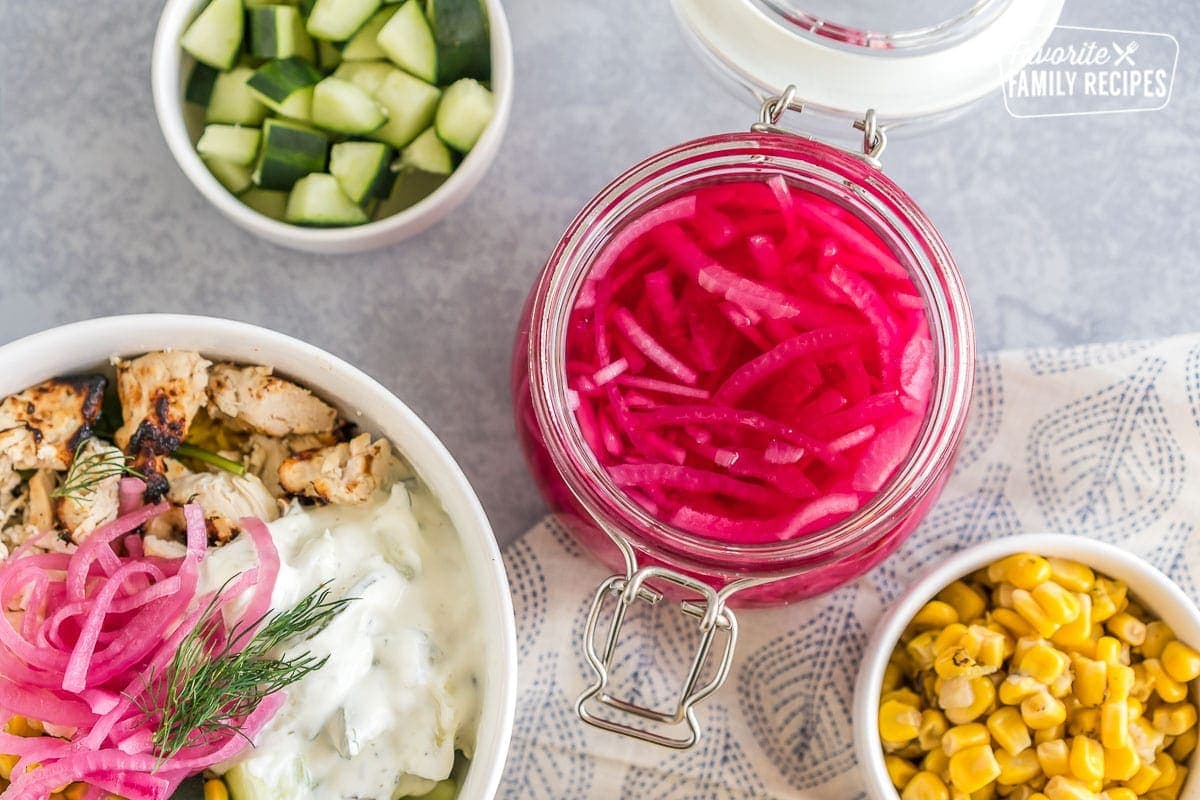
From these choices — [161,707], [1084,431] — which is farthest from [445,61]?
[1084,431]

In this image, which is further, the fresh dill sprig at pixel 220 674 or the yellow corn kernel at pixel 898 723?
the yellow corn kernel at pixel 898 723

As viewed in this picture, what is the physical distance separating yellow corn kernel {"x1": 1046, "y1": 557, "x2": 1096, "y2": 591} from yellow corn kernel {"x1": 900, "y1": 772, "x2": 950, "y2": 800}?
320 millimetres

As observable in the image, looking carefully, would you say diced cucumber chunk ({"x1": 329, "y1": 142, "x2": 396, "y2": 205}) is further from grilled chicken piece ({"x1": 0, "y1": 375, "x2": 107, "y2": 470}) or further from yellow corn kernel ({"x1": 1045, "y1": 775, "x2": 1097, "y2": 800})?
yellow corn kernel ({"x1": 1045, "y1": 775, "x2": 1097, "y2": 800})

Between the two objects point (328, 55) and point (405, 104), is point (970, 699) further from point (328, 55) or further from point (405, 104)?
point (328, 55)

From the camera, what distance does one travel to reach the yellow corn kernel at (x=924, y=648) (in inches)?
63.1

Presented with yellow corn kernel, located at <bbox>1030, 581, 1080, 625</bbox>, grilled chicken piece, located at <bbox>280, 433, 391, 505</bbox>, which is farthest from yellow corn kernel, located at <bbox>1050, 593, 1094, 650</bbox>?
grilled chicken piece, located at <bbox>280, 433, 391, 505</bbox>

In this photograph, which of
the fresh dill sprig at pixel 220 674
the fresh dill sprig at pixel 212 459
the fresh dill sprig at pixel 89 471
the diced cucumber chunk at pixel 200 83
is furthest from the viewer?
the diced cucumber chunk at pixel 200 83

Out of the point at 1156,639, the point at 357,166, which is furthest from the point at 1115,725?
the point at 357,166

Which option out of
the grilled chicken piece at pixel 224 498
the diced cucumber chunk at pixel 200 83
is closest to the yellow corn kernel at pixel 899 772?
the grilled chicken piece at pixel 224 498

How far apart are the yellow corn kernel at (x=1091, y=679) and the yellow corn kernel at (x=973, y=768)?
0.50 feet

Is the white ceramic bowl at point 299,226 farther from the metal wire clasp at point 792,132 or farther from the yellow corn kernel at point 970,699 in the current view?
the yellow corn kernel at point 970,699

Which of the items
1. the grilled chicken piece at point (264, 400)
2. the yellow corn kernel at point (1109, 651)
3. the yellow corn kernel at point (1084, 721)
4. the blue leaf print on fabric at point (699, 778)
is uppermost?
the grilled chicken piece at point (264, 400)

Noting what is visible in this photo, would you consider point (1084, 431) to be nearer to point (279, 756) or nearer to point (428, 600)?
point (428, 600)

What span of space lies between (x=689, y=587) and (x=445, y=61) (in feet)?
2.74
